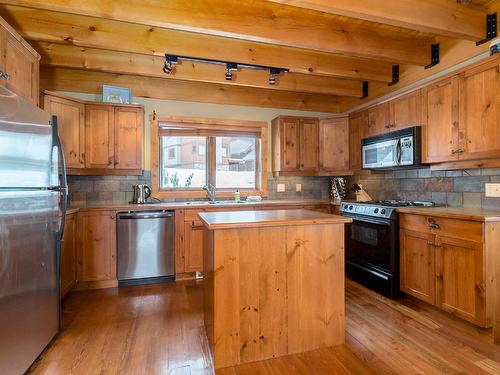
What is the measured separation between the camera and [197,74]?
3.17 m

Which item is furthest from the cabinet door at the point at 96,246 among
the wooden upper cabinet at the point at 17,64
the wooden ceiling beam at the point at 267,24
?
the wooden ceiling beam at the point at 267,24

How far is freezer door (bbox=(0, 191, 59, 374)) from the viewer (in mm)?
1434

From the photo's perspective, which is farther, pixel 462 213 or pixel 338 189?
pixel 338 189

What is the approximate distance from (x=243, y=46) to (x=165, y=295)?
110 inches

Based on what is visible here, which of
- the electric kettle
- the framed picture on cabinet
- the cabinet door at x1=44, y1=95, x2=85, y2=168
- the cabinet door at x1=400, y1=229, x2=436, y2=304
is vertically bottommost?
the cabinet door at x1=400, y1=229, x2=436, y2=304

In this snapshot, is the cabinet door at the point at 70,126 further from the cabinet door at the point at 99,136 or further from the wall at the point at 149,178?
the wall at the point at 149,178

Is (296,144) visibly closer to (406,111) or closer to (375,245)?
(406,111)

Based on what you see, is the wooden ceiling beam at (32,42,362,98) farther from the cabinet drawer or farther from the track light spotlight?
the cabinet drawer

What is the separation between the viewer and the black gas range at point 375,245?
8.79 ft

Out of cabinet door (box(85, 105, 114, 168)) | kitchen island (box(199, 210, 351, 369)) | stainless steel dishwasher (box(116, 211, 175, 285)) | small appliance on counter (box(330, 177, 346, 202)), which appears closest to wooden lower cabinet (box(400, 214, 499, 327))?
kitchen island (box(199, 210, 351, 369))

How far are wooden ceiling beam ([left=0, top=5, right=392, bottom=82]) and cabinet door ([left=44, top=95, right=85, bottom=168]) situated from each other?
742mm

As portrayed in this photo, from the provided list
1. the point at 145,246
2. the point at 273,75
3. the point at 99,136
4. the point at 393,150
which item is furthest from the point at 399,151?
the point at 99,136

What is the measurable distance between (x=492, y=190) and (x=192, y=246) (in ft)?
10.2

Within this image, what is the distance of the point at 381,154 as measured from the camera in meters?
3.24
